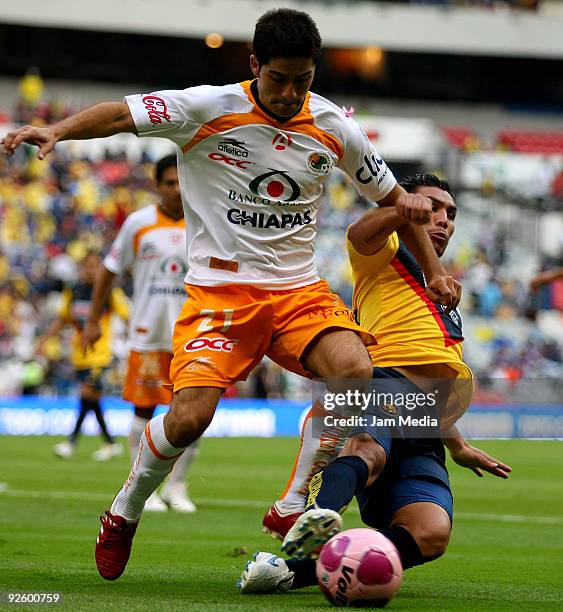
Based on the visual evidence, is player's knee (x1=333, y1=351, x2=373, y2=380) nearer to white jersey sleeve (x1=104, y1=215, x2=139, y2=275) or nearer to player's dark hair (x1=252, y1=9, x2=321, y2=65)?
player's dark hair (x1=252, y1=9, x2=321, y2=65)

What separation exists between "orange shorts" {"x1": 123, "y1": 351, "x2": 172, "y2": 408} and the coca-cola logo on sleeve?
14.4 ft

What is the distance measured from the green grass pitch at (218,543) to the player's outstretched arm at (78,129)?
70.7 inches

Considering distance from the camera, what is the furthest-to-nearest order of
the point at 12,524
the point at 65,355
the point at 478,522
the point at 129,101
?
1. the point at 65,355
2. the point at 478,522
3. the point at 12,524
4. the point at 129,101

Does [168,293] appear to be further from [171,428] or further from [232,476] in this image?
[171,428]

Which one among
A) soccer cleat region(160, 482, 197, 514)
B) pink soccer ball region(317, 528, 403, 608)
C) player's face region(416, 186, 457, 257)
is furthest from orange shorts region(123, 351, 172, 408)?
pink soccer ball region(317, 528, 403, 608)

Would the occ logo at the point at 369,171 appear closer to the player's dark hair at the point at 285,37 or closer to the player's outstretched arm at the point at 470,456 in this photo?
the player's dark hair at the point at 285,37

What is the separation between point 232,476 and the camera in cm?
1344

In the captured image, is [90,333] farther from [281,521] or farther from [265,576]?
[265,576]

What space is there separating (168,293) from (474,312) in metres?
20.5

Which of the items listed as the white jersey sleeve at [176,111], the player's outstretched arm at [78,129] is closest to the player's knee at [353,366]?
the white jersey sleeve at [176,111]

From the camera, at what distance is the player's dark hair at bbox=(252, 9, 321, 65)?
18.0 feet

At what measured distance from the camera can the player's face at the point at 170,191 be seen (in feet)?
31.5

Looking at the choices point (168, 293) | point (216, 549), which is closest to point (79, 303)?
point (168, 293)

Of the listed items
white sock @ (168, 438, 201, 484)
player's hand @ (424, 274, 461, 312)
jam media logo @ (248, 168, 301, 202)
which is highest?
jam media logo @ (248, 168, 301, 202)
